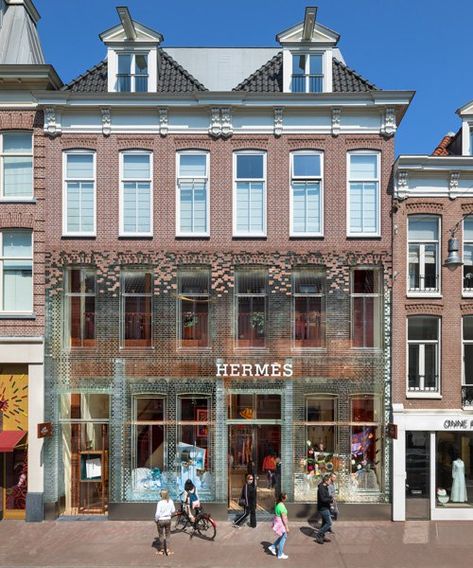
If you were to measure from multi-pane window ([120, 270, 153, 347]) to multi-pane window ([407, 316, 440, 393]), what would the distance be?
8.76 meters

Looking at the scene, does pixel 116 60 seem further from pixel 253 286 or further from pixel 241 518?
pixel 241 518

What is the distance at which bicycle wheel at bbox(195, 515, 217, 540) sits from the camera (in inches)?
602

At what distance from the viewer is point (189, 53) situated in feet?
65.8

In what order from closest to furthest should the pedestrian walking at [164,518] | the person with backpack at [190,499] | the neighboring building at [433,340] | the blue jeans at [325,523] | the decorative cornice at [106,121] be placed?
1. the pedestrian walking at [164,518]
2. the blue jeans at [325,523]
3. the person with backpack at [190,499]
4. the neighboring building at [433,340]
5. the decorative cornice at [106,121]

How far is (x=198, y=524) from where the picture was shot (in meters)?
15.5

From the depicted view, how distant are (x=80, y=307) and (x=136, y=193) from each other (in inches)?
A: 170

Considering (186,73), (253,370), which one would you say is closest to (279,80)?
(186,73)

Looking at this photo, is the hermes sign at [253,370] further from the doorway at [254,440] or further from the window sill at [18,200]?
the window sill at [18,200]

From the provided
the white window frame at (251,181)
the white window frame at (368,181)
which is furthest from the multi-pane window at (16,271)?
the white window frame at (368,181)

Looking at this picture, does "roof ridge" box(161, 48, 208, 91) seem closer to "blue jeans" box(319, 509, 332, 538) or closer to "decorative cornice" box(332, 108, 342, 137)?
"decorative cornice" box(332, 108, 342, 137)

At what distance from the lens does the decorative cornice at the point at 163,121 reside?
1744 centimetres

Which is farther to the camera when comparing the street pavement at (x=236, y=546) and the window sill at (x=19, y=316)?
the window sill at (x=19, y=316)

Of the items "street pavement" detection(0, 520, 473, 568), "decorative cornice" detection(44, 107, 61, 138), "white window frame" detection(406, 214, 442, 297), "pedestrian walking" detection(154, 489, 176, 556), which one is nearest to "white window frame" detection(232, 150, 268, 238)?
"white window frame" detection(406, 214, 442, 297)

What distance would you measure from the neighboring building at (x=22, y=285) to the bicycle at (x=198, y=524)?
15.2 ft
